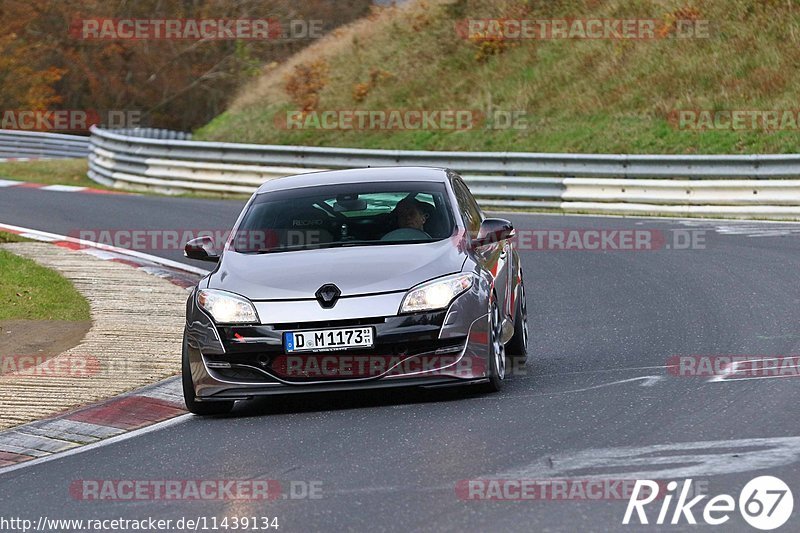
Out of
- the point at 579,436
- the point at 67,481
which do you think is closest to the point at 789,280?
the point at 579,436

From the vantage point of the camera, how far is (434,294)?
28.1 ft

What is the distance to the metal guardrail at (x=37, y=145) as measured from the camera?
4050cm

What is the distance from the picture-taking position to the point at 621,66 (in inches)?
1248

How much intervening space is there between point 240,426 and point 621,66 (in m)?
24.5

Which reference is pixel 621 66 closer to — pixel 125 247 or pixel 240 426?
pixel 125 247

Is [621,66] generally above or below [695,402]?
above

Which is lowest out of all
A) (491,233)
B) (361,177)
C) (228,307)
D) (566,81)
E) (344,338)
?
(344,338)

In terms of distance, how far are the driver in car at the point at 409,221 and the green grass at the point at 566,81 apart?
17.0 meters

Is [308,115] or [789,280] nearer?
[789,280]

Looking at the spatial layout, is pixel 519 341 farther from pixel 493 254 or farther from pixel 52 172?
pixel 52 172

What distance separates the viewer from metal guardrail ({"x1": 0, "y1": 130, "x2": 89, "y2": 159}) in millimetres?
40500

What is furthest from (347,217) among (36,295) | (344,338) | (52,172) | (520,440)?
(52,172)

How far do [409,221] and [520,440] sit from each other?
257cm

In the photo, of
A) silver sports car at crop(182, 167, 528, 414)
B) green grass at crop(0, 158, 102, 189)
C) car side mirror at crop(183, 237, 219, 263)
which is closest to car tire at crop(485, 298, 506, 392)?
silver sports car at crop(182, 167, 528, 414)
